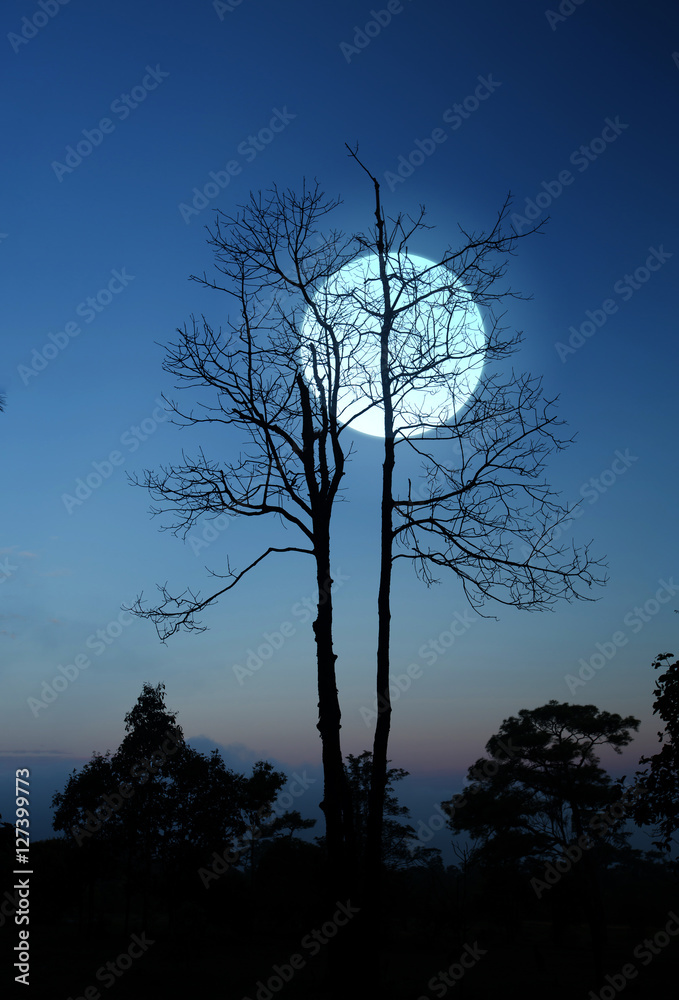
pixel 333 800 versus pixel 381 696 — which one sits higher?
pixel 381 696

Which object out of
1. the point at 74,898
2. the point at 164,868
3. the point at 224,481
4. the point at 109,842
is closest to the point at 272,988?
the point at 224,481

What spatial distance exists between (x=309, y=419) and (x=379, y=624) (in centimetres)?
349

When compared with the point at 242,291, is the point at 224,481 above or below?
below

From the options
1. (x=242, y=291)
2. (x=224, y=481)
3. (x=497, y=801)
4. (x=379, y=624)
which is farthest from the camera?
(x=497, y=801)

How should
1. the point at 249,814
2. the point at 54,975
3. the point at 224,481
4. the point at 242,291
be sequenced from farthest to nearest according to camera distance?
the point at 249,814
the point at 54,975
the point at 242,291
the point at 224,481

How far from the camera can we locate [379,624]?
8.20 metres

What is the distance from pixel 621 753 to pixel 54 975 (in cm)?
2690

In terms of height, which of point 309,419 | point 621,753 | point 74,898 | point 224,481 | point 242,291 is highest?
point 242,291

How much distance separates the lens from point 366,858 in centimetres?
762

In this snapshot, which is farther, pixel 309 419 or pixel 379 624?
pixel 309 419

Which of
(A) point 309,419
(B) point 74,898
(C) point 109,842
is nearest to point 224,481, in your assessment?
(A) point 309,419

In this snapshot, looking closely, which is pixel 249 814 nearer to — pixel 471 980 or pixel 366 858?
pixel 471 980

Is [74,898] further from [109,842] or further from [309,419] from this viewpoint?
[309,419]

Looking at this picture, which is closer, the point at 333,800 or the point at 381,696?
the point at 381,696
